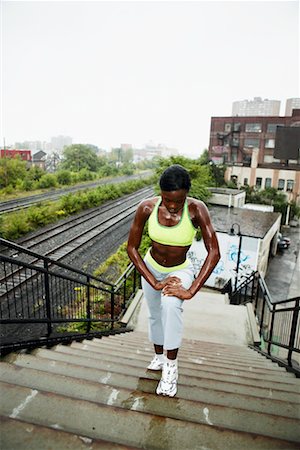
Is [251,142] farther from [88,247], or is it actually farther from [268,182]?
[88,247]

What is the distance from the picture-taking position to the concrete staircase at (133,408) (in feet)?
5.21

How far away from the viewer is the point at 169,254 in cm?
261

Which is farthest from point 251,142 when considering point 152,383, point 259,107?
point 259,107

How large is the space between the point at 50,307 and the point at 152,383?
2.18 m

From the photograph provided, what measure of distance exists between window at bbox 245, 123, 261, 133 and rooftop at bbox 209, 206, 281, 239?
25070 mm

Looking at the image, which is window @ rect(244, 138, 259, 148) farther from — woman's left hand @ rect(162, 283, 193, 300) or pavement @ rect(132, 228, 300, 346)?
woman's left hand @ rect(162, 283, 193, 300)

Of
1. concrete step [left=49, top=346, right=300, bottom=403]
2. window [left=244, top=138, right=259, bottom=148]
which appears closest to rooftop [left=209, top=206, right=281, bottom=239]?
concrete step [left=49, top=346, right=300, bottom=403]

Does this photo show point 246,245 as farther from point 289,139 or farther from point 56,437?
point 289,139

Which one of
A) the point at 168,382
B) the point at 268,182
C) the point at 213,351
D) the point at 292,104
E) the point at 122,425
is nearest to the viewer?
the point at 122,425

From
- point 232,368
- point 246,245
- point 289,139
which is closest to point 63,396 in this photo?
point 232,368

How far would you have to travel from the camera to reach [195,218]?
256 cm

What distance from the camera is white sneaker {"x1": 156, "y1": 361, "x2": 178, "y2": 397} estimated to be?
7.48ft

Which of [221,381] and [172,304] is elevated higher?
[172,304]

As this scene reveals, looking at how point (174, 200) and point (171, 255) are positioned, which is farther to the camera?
point (171, 255)
